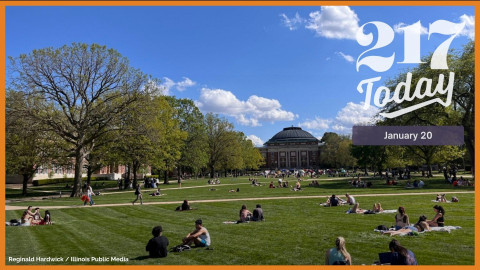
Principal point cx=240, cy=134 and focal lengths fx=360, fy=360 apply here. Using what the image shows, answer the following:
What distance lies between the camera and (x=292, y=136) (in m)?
178

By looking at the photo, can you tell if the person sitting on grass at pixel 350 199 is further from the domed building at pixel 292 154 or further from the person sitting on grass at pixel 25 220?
the domed building at pixel 292 154

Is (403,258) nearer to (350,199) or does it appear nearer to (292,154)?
(350,199)

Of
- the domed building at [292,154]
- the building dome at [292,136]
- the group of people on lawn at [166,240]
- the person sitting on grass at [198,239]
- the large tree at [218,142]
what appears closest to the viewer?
the group of people on lawn at [166,240]

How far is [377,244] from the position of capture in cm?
1095

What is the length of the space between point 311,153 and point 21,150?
132841mm

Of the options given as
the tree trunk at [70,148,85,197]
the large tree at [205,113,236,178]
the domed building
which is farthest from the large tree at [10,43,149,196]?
the domed building

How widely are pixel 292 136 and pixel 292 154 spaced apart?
1895 cm

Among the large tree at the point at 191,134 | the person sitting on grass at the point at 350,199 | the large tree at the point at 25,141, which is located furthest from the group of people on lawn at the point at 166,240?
the large tree at the point at 191,134

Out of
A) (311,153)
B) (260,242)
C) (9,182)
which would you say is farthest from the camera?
(311,153)

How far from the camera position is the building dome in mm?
174000

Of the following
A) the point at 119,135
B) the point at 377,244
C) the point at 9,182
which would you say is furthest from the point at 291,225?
the point at 9,182

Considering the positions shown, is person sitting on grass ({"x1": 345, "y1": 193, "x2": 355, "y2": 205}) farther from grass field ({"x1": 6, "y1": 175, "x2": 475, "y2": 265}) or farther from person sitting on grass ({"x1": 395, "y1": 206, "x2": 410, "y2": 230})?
person sitting on grass ({"x1": 395, "y1": 206, "x2": 410, "y2": 230})

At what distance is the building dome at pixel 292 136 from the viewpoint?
174 meters

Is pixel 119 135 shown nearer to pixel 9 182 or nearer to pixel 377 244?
pixel 377 244
